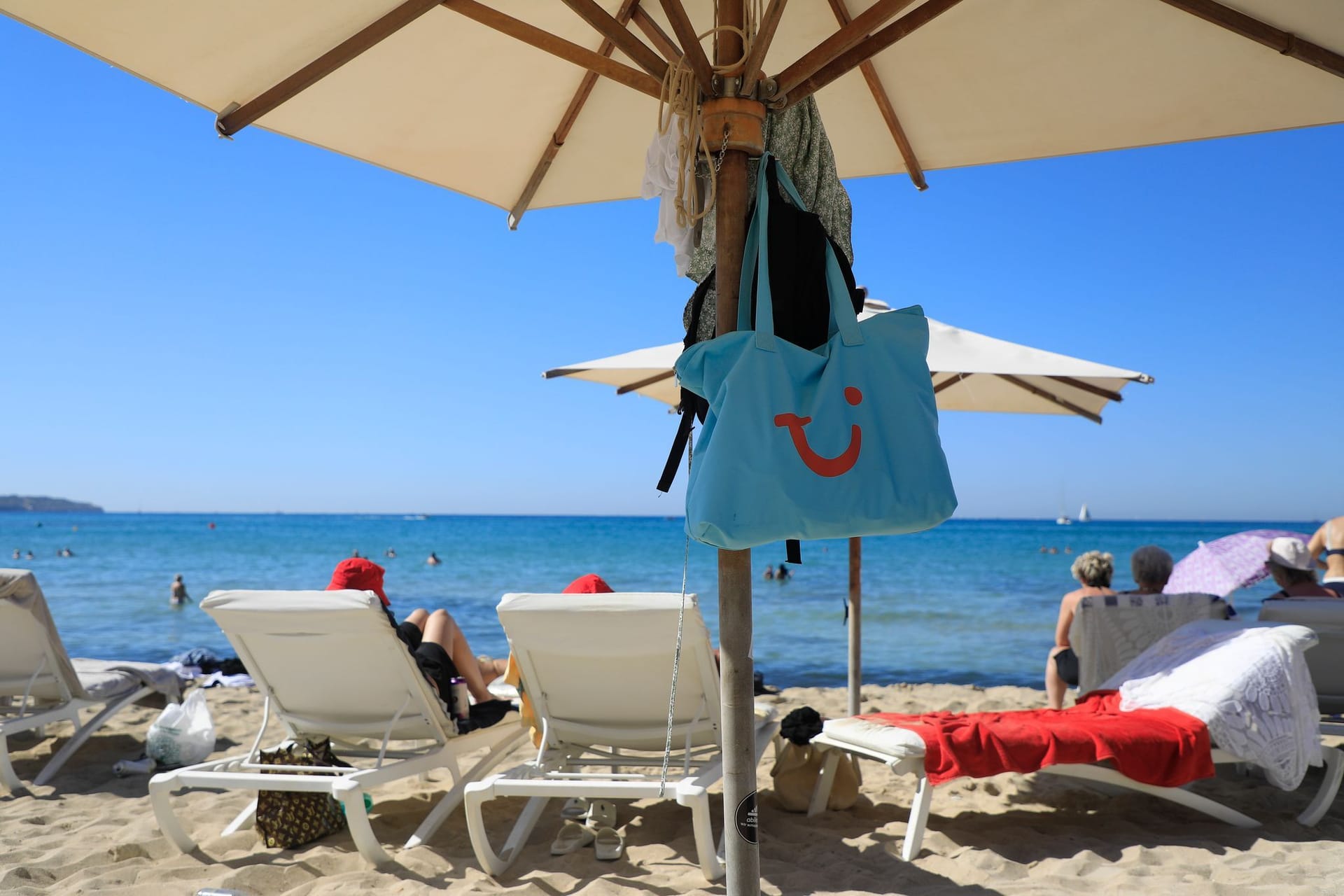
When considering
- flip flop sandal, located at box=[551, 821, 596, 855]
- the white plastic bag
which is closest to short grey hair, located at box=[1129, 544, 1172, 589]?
flip flop sandal, located at box=[551, 821, 596, 855]

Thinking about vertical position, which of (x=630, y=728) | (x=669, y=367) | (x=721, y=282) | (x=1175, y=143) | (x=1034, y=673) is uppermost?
(x=1175, y=143)

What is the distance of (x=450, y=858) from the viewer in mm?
3387

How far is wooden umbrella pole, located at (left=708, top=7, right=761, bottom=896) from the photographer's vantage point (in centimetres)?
182

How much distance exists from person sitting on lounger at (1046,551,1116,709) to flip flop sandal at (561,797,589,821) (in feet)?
9.63

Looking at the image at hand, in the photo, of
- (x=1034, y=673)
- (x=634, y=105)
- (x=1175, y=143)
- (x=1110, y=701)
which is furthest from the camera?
(x=1034, y=673)

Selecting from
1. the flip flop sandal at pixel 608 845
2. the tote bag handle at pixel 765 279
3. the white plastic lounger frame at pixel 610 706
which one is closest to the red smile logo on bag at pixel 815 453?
the tote bag handle at pixel 765 279

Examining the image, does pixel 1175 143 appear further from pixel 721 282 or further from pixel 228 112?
pixel 228 112

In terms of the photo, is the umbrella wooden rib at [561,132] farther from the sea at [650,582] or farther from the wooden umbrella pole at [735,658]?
the sea at [650,582]

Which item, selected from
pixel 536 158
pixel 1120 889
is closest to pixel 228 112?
pixel 536 158

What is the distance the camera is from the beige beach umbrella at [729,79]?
6.22 feet

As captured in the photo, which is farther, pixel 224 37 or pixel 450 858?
pixel 450 858

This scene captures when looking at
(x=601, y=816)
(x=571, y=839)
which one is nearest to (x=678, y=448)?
(x=571, y=839)

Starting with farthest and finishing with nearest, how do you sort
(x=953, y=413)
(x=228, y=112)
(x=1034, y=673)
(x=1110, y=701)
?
(x=1034, y=673) < (x=953, y=413) < (x=1110, y=701) < (x=228, y=112)

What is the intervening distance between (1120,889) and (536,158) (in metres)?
3.11
